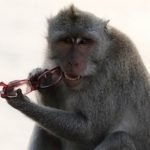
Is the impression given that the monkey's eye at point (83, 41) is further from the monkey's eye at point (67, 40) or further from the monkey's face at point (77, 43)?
the monkey's eye at point (67, 40)

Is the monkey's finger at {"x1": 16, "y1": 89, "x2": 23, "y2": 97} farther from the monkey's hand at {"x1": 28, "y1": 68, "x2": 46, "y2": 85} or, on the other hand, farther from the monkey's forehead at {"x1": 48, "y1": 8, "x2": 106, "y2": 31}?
the monkey's forehead at {"x1": 48, "y1": 8, "x2": 106, "y2": 31}

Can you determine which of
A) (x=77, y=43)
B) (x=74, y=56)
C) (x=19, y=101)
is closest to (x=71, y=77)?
(x=74, y=56)

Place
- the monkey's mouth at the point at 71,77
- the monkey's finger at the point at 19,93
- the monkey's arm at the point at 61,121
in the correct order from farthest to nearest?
the monkey's arm at the point at 61,121 < the monkey's mouth at the point at 71,77 < the monkey's finger at the point at 19,93

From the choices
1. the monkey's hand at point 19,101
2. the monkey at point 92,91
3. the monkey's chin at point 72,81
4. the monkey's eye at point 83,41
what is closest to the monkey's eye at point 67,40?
the monkey at point 92,91

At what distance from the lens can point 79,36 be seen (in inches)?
419

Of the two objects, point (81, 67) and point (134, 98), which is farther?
point (134, 98)

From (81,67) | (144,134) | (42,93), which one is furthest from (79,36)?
(144,134)

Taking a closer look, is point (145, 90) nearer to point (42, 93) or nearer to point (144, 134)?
point (144, 134)

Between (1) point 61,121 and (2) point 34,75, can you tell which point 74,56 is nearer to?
(2) point 34,75

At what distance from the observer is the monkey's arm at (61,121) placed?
10703mm

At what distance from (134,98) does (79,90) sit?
0.99 meters

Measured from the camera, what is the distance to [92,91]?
10.9m

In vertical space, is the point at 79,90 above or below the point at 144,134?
above

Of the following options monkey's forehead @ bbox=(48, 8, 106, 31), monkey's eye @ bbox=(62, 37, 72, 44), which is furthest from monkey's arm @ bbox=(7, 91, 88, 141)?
monkey's forehead @ bbox=(48, 8, 106, 31)
